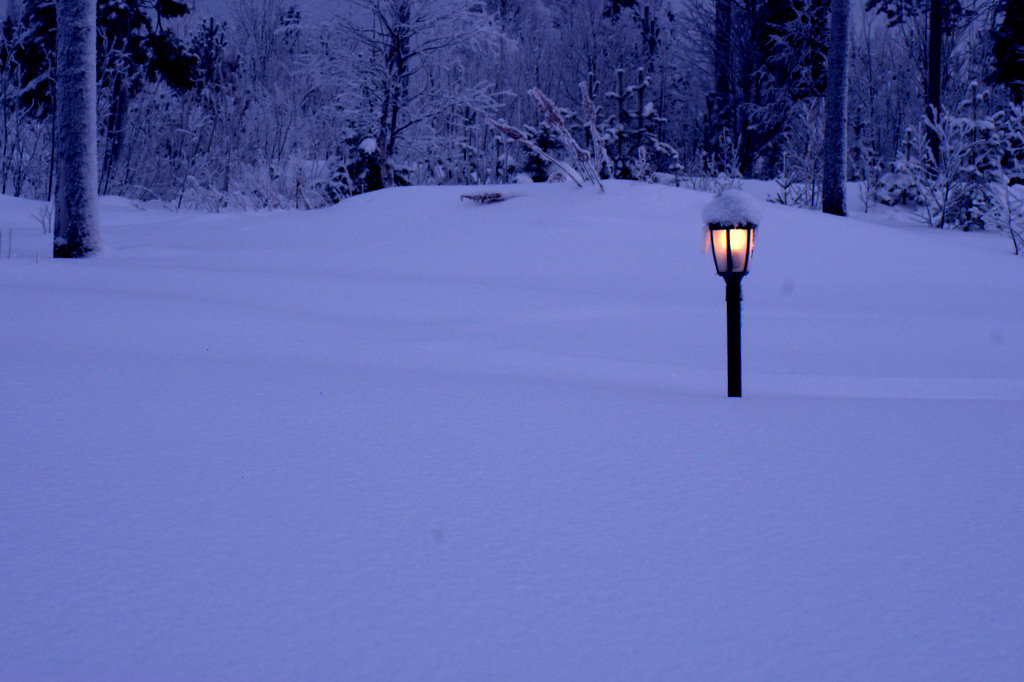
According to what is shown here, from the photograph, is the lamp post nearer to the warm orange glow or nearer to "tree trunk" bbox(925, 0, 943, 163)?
the warm orange glow

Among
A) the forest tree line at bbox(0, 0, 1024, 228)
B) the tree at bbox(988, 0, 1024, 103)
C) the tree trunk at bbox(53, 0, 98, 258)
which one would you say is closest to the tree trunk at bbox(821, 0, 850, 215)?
the forest tree line at bbox(0, 0, 1024, 228)

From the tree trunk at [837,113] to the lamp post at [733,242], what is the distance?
23.5 ft

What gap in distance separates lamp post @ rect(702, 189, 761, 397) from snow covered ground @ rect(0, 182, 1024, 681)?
17 centimetres

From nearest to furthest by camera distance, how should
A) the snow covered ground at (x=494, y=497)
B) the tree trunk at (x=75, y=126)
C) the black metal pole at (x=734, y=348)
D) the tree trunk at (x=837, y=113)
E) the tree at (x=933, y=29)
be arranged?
the snow covered ground at (x=494, y=497) < the black metal pole at (x=734, y=348) < the tree trunk at (x=75, y=126) < the tree trunk at (x=837, y=113) < the tree at (x=933, y=29)

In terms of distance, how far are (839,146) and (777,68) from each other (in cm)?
1388

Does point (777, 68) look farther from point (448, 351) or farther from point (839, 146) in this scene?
point (448, 351)

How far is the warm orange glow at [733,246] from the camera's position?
101 inches

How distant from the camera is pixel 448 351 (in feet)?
10.1

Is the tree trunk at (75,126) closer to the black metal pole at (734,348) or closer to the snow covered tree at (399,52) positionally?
the black metal pole at (734,348)

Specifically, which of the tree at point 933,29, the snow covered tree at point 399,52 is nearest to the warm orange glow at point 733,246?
the snow covered tree at point 399,52

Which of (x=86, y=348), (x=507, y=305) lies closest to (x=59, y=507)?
(x=86, y=348)

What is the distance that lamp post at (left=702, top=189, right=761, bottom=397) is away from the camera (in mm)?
2514

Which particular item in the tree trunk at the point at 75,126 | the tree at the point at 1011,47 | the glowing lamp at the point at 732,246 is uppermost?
the tree at the point at 1011,47

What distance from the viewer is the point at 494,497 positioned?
1518 millimetres
